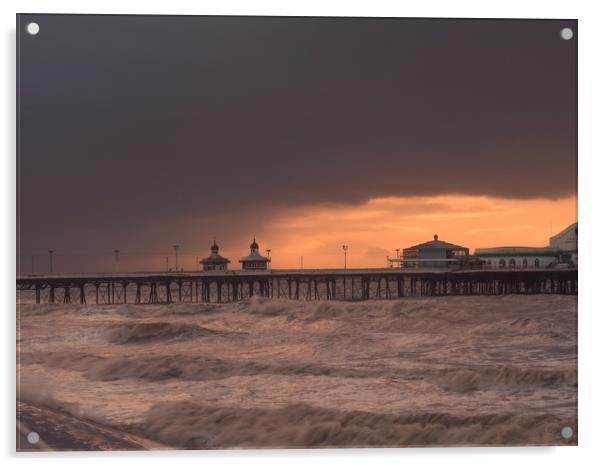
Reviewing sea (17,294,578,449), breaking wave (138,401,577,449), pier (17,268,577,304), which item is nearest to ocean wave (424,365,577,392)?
sea (17,294,578,449)

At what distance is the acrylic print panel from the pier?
0.07 feet

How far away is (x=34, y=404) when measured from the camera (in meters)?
4.87

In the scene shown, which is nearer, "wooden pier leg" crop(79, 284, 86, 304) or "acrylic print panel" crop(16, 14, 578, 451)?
"acrylic print panel" crop(16, 14, 578, 451)

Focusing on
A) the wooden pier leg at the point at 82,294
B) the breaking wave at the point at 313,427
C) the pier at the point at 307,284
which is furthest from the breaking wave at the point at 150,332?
the breaking wave at the point at 313,427

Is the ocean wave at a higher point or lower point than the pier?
lower

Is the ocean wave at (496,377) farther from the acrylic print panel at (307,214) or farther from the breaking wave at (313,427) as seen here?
the breaking wave at (313,427)

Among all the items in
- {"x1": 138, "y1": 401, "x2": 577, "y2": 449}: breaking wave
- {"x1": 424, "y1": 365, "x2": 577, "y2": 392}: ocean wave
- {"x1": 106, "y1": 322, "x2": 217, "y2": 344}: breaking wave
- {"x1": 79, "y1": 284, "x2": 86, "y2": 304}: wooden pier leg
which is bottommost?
{"x1": 138, "y1": 401, "x2": 577, "y2": 449}: breaking wave

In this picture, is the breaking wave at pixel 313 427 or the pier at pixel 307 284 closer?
the breaking wave at pixel 313 427

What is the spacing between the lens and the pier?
520 centimetres

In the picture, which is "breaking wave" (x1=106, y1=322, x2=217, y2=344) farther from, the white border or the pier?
the white border

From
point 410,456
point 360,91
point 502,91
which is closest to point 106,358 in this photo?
point 410,456
